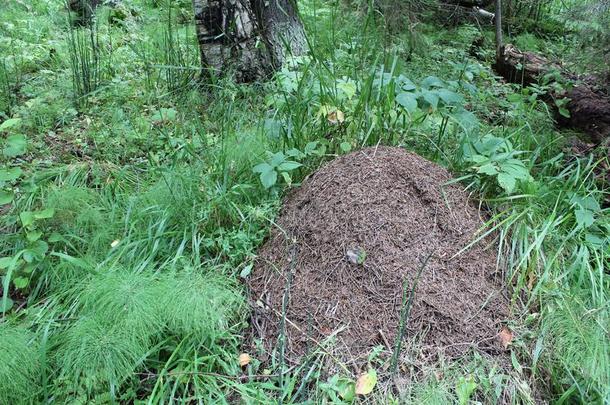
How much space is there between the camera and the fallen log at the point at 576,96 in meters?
3.23

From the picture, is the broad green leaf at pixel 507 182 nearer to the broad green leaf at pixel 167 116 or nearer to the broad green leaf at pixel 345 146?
the broad green leaf at pixel 345 146

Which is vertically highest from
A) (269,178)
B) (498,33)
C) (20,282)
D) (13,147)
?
(498,33)

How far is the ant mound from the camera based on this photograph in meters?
2.09

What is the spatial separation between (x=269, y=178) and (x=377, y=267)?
2.40ft

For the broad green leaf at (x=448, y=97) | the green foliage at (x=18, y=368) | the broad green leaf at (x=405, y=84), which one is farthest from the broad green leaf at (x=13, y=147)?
the broad green leaf at (x=448, y=97)

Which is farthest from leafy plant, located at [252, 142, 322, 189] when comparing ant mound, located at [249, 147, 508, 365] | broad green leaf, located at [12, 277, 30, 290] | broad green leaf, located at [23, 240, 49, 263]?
broad green leaf, located at [12, 277, 30, 290]

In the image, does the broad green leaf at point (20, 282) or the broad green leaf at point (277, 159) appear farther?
the broad green leaf at point (277, 159)

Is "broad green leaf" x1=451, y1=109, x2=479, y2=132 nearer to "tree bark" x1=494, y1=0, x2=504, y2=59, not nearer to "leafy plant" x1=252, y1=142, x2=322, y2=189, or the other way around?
"leafy plant" x1=252, y1=142, x2=322, y2=189

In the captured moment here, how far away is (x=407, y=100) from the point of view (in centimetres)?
266

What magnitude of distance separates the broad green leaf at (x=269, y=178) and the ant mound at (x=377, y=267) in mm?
182

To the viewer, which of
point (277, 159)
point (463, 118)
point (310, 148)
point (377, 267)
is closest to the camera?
point (377, 267)

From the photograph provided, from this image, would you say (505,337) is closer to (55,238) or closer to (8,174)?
(55,238)

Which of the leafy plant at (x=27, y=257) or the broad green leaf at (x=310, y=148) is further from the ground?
the broad green leaf at (x=310, y=148)

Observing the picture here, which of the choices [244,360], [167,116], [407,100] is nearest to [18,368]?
[244,360]
